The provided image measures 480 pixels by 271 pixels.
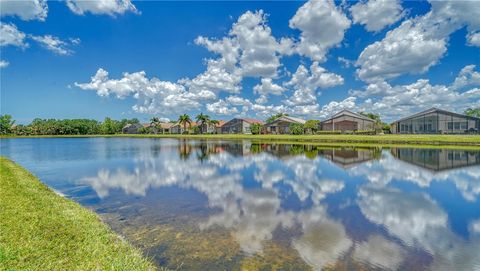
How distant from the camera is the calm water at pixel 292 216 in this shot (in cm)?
695

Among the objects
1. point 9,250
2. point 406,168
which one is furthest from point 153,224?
point 406,168

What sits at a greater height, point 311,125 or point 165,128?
point 165,128

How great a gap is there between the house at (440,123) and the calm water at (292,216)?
48376mm

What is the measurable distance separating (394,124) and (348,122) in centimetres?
1137

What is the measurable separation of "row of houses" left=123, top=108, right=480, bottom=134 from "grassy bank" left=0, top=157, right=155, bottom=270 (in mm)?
71306

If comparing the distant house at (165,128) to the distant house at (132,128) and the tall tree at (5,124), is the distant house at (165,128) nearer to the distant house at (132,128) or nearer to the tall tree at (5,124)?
the distant house at (132,128)

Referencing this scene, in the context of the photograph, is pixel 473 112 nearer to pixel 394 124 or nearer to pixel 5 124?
pixel 394 124

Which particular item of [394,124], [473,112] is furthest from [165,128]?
[473,112]

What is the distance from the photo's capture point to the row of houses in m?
58.0

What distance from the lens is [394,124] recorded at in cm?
6944

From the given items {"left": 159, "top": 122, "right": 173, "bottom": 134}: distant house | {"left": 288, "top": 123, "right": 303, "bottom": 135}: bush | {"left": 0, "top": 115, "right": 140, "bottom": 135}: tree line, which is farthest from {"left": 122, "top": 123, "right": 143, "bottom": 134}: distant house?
{"left": 288, "top": 123, "right": 303, "bottom": 135}: bush

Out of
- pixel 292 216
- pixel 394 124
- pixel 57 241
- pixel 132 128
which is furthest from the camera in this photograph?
pixel 132 128

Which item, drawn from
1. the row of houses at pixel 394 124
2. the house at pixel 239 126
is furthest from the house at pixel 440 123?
the house at pixel 239 126

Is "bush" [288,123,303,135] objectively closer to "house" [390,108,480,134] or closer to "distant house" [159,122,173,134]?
"house" [390,108,480,134]
